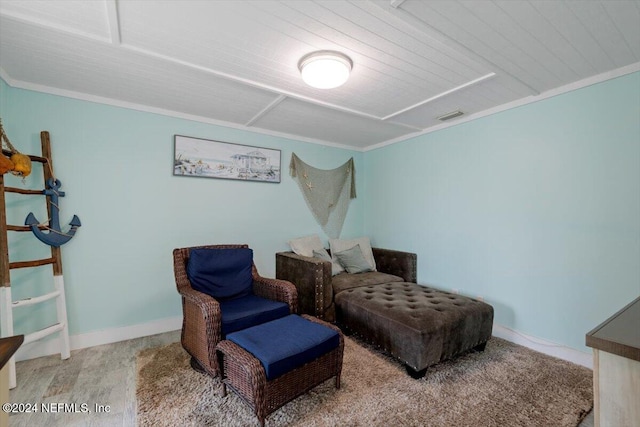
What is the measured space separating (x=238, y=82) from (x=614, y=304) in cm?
323

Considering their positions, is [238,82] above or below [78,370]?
above

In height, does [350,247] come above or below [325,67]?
below

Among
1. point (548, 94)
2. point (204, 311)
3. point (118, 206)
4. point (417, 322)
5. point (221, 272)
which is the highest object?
point (548, 94)

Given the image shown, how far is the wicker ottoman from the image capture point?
1449 millimetres

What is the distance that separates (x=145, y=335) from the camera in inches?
104

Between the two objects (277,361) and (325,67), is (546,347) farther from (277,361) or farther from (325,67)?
(325,67)

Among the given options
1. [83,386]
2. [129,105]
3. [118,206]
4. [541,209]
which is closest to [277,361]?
[83,386]

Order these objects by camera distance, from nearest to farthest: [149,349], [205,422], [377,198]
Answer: [205,422], [149,349], [377,198]

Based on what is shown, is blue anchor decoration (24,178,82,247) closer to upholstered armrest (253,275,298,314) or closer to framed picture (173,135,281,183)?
framed picture (173,135,281,183)

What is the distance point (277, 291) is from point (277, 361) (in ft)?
2.75

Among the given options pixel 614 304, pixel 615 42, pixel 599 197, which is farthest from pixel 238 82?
pixel 614 304

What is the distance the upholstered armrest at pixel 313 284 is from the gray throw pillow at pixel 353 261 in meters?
0.67

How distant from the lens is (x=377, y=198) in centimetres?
400

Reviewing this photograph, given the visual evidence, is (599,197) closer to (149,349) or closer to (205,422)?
(205,422)
